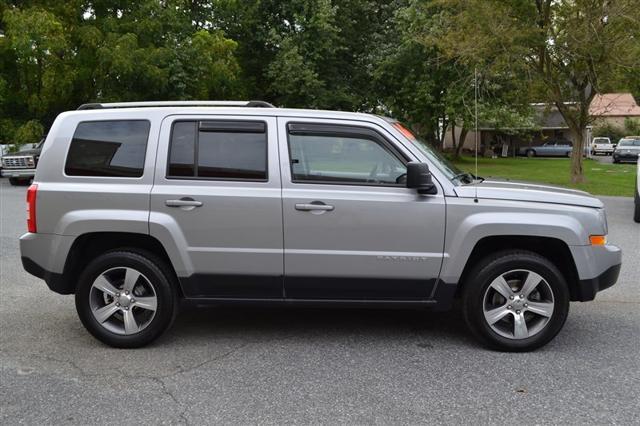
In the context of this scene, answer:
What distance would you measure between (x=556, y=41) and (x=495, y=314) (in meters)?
15.2

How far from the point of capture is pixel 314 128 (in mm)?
4570

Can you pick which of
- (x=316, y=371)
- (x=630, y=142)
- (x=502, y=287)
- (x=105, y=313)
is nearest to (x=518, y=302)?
(x=502, y=287)

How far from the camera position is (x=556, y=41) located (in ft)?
57.0

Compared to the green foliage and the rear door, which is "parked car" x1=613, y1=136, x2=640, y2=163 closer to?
the green foliage

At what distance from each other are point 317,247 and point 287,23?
27.1m

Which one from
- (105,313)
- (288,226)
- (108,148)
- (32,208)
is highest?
(108,148)

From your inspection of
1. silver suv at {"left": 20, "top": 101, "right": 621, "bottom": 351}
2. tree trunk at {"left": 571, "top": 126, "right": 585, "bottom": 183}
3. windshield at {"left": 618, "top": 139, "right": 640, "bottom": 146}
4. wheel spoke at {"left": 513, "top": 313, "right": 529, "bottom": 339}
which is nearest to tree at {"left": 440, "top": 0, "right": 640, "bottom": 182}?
tree trunk at {"left": 571, "top": 126, "right": 585, "bottom": 183}

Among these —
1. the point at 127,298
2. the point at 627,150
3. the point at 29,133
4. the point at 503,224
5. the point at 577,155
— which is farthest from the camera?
the point at 627,150

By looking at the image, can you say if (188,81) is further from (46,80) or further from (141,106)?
(141,106)

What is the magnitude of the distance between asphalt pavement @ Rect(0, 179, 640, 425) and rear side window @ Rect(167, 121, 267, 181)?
1.37m

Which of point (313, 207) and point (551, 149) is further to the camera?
point (551, 149)

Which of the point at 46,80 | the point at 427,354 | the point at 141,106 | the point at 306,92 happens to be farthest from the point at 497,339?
the point at 306,92

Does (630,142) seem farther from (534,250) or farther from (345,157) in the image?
(345,157)

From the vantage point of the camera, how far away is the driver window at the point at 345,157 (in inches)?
178
